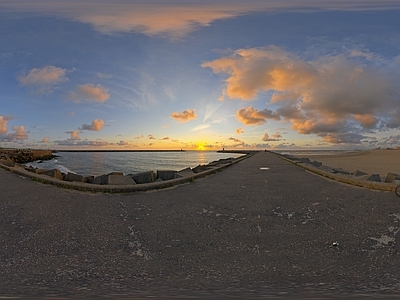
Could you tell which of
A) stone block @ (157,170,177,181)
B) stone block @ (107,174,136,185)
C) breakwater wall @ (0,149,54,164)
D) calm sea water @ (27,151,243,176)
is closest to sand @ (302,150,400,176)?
stone block @ (157,170,177,181)

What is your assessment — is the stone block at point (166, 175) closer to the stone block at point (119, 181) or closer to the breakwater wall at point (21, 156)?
the stone block at point (119, 181)

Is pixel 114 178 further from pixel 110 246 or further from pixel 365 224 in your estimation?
pixel 365 224

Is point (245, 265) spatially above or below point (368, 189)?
below

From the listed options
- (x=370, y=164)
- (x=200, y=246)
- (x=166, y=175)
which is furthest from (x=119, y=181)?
(x=370, y=164)

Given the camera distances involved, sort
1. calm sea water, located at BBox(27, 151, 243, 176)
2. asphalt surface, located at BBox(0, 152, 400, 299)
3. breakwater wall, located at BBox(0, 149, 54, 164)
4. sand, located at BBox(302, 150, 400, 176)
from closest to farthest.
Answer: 1. asphalt surface, located at BBox(0, 152, 400, 299)
2. sand, located at BBox(302, 150, 400, 176)
3. calm sea water, located at BBox(27, 151, 243, 176)
4. breakwater wall, located at BBox(0, 149, 54, 164)

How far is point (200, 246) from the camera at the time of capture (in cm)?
519

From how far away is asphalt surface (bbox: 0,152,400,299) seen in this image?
12.7ft

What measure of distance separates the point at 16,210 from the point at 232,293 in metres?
5.74

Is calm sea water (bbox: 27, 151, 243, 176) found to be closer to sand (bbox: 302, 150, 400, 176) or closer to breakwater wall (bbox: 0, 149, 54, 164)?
breakwater wall (bbox: 0, 149, 54, 164)

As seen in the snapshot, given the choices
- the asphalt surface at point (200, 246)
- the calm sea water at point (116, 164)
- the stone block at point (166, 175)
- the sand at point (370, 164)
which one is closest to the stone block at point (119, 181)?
the asphalt surface at point (200, 246)

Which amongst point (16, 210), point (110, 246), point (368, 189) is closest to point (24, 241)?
point (110, 246)

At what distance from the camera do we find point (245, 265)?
14.8 feet

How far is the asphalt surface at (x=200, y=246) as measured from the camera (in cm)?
388

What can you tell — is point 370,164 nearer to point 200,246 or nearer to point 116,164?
point 200,246
